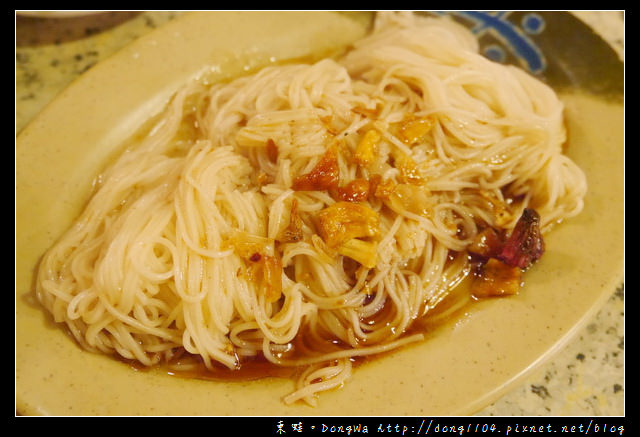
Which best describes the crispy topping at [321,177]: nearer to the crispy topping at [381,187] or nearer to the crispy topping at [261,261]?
the crispy topping at [381,187]

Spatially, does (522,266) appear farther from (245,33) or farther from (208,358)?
(245,33)

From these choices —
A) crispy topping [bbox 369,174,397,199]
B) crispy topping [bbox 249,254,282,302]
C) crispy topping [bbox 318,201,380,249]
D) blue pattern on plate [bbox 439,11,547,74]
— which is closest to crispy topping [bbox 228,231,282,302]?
crispy topping [bbox 249,254,282,302]

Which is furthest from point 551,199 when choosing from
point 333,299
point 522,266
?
point 333,299

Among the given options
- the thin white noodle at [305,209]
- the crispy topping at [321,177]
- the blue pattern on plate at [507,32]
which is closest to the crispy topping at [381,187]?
the thin white noodle at [305,209]

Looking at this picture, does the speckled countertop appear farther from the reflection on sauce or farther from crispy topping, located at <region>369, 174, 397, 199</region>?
crispy topping, located at <region>369, 174, 397, 199</region>

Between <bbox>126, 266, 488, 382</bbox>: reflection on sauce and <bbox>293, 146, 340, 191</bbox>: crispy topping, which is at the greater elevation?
<bbox>293, 146, 340, 191</bbox>: crispy topping

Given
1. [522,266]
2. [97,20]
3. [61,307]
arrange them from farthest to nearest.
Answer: [97,20] < [522,266] < [61,307]

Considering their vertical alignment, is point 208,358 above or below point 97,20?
below
